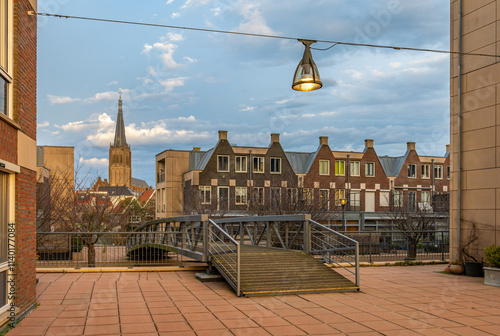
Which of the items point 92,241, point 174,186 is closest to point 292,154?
point 174,186

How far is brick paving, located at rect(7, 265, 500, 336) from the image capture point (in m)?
7.88

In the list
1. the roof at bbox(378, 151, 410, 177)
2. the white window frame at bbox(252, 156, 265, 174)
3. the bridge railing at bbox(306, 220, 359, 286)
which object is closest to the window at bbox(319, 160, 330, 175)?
the white window frame at bbox(252, 156, 265, 174)

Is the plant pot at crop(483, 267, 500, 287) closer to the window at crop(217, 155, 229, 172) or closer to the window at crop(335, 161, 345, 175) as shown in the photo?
the window at crop(217, 155, 229, 172)

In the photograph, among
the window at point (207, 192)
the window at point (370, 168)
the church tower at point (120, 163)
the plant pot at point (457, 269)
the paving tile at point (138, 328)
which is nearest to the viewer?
the paving tile at point (138, 328)

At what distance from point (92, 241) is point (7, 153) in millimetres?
16355

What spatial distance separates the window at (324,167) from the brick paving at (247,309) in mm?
34816

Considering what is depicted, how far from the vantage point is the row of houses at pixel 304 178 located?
44062 mm

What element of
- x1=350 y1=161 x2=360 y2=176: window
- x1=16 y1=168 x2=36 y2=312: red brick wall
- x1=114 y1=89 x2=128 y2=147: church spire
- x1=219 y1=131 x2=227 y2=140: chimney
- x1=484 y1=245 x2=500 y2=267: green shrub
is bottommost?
x1=484 y1=245 x2=500 y2=267: green shrub

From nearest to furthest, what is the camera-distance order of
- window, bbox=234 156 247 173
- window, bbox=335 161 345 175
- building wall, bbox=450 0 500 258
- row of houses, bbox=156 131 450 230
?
1. building wall, bbox=450 0 500 258
2. row of houses, bbox=156 131 450 230
3. window, bbox=234 156 247 173
4. window, bbox=335 161 345 175

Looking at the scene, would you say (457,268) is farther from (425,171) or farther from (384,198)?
(425,171)

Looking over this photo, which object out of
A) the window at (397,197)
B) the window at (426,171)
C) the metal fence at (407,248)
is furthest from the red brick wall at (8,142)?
the window at (426,171)

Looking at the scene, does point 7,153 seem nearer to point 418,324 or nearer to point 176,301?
point 176,301

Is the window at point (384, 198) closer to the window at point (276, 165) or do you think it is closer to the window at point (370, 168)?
the window at point (370, 168)

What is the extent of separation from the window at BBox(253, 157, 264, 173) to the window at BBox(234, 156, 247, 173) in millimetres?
912
